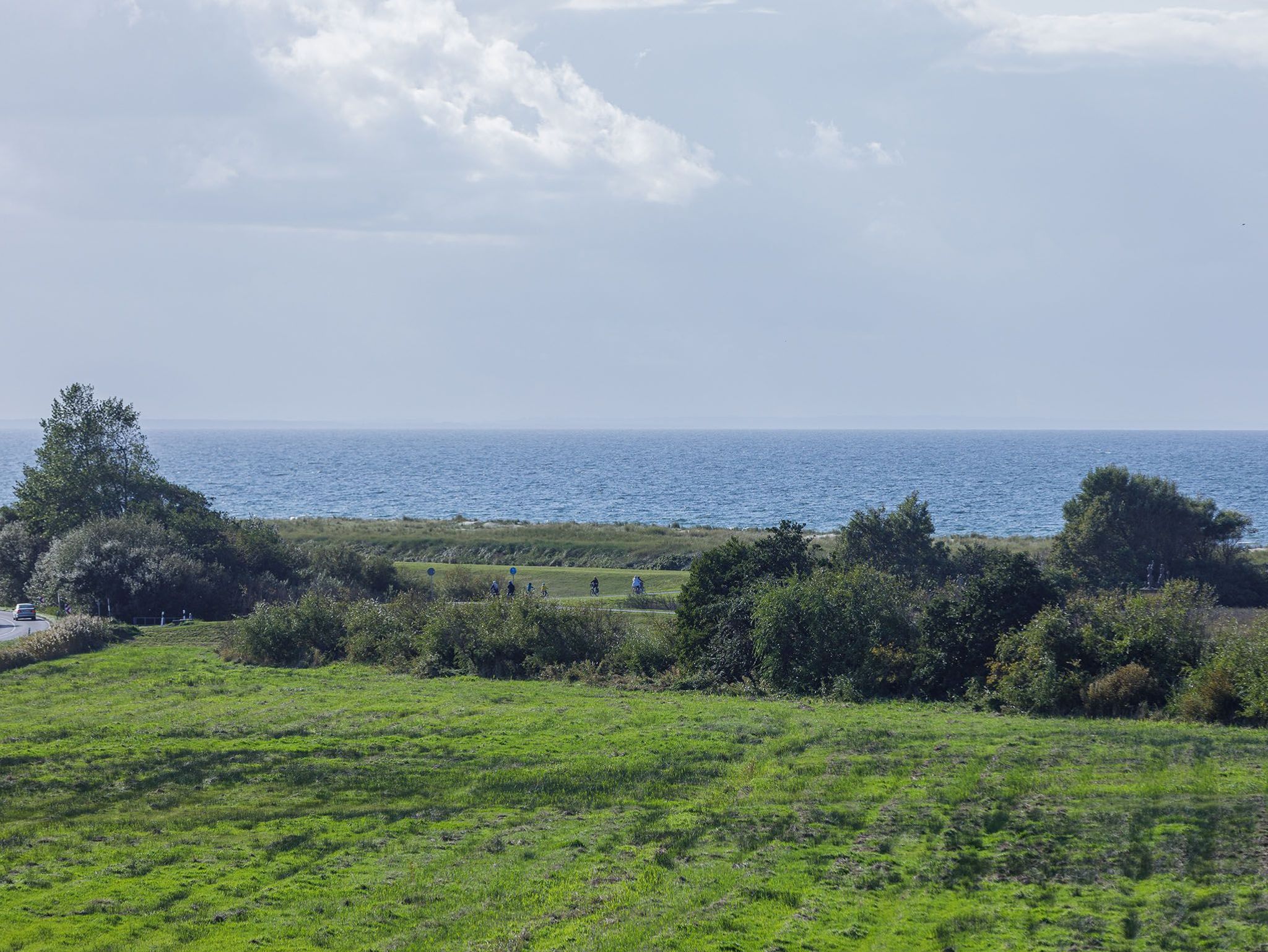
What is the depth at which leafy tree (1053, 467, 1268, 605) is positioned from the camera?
2096 inches

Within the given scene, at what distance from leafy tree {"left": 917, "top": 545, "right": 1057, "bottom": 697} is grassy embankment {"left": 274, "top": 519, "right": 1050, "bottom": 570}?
118ft

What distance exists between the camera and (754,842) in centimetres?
1677

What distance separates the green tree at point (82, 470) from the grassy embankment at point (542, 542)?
56.6 feet

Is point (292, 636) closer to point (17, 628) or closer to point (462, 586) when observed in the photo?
point (462, 586)

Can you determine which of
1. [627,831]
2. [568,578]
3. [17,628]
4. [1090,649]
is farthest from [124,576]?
[1090,649]

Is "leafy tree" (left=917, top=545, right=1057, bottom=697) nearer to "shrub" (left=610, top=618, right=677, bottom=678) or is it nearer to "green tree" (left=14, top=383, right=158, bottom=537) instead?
"shrub" (left=610, top=618, right=677, bottom=678)

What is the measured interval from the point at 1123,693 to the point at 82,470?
Answer: 53.4m

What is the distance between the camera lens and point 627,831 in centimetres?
1756

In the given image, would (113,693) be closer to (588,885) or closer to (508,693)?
(508,693)

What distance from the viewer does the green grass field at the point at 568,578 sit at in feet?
188

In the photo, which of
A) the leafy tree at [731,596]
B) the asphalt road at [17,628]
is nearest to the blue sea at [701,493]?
the asphalt road at [17,628]

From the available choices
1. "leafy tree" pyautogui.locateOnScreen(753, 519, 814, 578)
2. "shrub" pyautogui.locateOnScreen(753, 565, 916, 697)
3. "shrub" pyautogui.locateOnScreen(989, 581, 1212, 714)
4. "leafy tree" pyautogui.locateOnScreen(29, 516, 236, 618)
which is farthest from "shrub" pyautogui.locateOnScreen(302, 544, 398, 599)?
"shrub" pyautogui.locateOnScreen(989, 581, 1212, 714)

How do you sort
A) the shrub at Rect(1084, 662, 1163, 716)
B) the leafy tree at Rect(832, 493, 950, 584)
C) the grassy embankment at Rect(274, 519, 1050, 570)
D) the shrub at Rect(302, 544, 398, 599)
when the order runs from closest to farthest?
1. the shrub at Rect(1084, 662, 1163, 716)
2. the leafy tree at Rect(832, 493, 950, 584)
3. the shrub at Rect(302, 544, 398, 599)
4. the grassy embankment at Rect(274, 519, 1050, 570)

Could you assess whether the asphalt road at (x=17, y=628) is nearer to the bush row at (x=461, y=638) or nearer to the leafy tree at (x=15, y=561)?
the leafy tree at (x=15, y=561)
